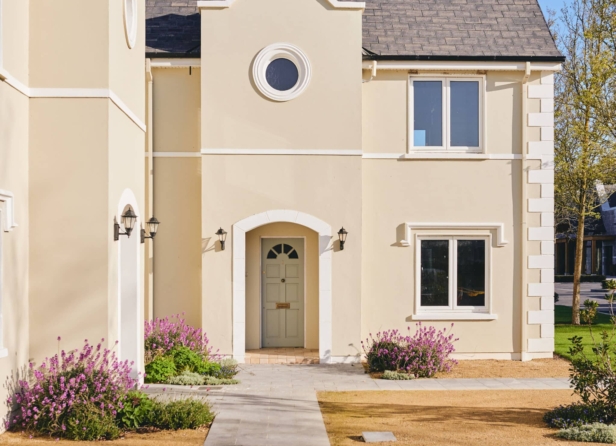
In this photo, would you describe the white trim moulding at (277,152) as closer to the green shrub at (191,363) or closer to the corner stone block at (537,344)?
the green shrub at (191,363)

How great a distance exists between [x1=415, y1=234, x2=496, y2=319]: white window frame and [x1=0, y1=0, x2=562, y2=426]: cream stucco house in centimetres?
4

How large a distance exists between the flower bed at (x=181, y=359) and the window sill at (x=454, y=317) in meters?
4.02

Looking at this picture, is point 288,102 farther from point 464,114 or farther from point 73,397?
point 73,397

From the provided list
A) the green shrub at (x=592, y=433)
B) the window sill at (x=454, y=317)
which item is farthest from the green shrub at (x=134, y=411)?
Result: the window sill at (x=454, y=317)

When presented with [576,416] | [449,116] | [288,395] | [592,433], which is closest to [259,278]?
[288,395]

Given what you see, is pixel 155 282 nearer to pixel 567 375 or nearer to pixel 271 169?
pixel 271 169

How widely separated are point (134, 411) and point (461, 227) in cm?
845

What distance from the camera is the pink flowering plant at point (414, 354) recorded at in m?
13.2

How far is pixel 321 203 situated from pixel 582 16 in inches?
452

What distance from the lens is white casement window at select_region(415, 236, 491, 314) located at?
15070mm

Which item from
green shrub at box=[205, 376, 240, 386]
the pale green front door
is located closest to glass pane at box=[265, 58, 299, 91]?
the pale green front door

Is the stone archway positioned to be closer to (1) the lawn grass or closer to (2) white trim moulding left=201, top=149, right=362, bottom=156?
(2) white trim moulding left=201, top=149, right=362, bottom=156

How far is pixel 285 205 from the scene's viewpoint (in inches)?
567

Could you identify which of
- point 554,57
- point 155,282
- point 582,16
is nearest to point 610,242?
point 582,16
